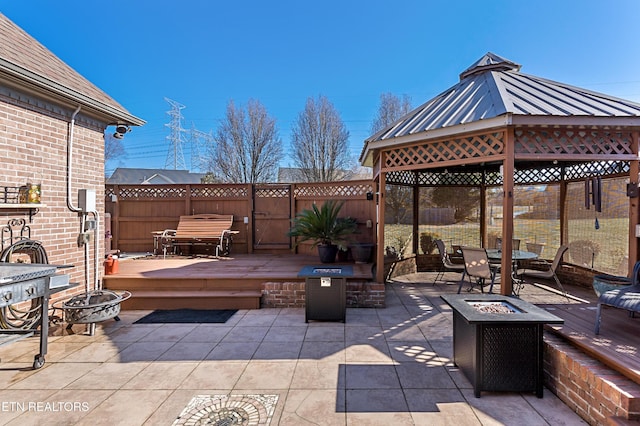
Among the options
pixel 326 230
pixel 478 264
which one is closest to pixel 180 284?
pixel 326 230

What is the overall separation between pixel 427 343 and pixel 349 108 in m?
18.7

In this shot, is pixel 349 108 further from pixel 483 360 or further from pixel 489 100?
pixel 483 360

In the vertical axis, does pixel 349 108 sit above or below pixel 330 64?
below

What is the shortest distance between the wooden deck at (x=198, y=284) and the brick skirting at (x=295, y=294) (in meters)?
0.09

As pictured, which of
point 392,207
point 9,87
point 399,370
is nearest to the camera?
point 399,370

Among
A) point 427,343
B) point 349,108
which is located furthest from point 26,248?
point 349,108

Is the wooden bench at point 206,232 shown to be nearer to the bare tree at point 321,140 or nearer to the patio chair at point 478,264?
the patio chair at point 478,264

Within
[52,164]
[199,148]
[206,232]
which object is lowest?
[206,232]

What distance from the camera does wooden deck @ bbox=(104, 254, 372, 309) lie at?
16.7 feet

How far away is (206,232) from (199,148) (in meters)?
18.4

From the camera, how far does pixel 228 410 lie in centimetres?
242

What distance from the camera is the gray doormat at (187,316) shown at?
4.52 meters

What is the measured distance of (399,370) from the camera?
305 cm

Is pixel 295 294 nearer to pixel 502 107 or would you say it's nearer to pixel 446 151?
pixel 446 151
